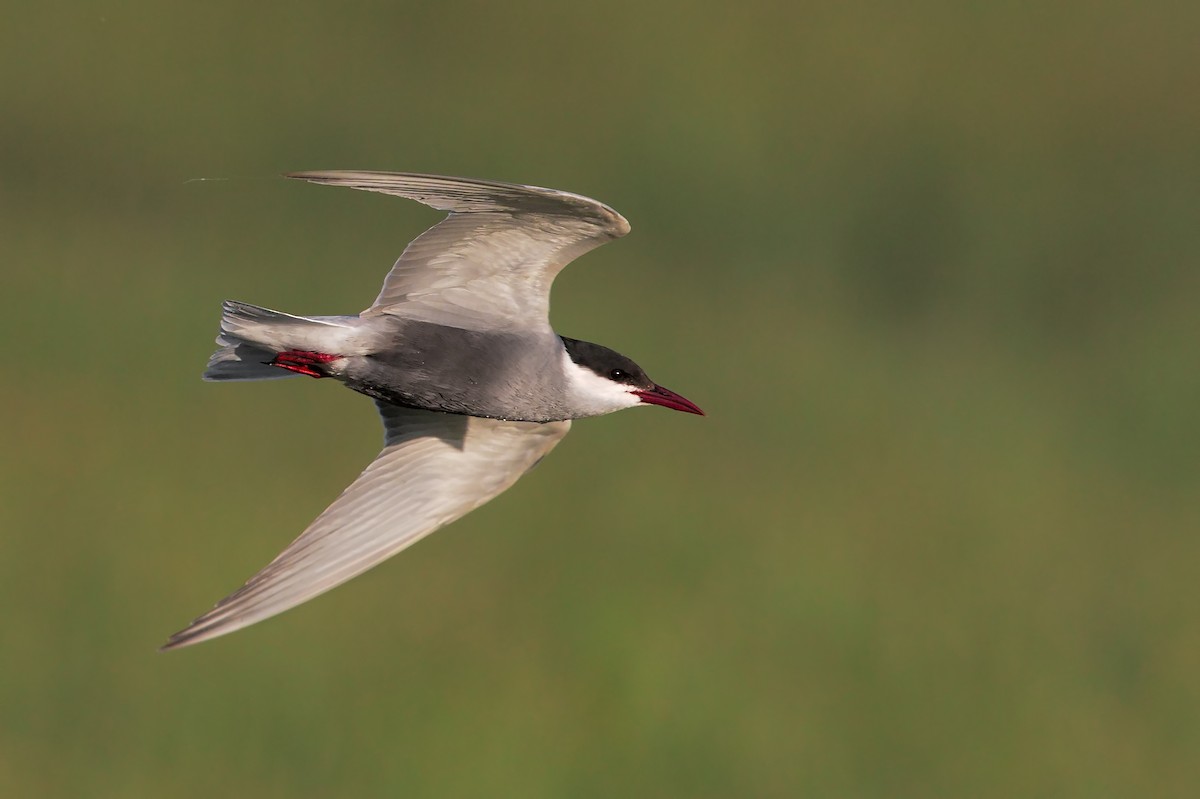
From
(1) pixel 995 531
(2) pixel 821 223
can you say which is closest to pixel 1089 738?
(1) pixel 995 531

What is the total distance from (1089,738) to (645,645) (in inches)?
92.3

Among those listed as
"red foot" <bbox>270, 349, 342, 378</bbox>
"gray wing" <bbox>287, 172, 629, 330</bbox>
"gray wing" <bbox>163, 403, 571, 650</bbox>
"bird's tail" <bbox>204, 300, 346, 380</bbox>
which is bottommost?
"gray wing" <bbox>163, 403, 571, 650</bbox>

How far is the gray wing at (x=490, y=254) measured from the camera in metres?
5.95

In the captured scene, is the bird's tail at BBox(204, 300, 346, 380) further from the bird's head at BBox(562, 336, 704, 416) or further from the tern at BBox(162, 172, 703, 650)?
the bird's head at BBox(562, 336, 704, 416)

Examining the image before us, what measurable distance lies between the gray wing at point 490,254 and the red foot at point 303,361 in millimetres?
227

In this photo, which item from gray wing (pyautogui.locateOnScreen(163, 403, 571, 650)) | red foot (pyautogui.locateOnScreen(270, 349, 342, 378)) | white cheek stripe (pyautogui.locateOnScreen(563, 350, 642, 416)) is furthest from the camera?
gray wing (pyautogui.locateOnScreen(163, 403, 571, 650))

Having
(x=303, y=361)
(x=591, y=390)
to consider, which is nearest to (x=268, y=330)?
(x=303, y=361)

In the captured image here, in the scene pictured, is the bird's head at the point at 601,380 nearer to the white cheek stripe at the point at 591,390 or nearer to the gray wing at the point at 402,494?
the white cheek stripe at the point at 591,390

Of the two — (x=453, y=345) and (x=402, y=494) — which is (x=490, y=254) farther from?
(x=402, y=494)

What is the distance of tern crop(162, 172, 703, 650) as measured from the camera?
600 centimetres

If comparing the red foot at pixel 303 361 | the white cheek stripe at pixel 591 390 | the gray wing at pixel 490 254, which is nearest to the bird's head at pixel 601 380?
the white cheek stripe at pixel 591 390

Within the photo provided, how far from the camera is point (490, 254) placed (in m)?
6.20

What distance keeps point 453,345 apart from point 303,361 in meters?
0.45

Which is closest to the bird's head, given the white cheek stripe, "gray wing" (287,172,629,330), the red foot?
the white cheek stripe
